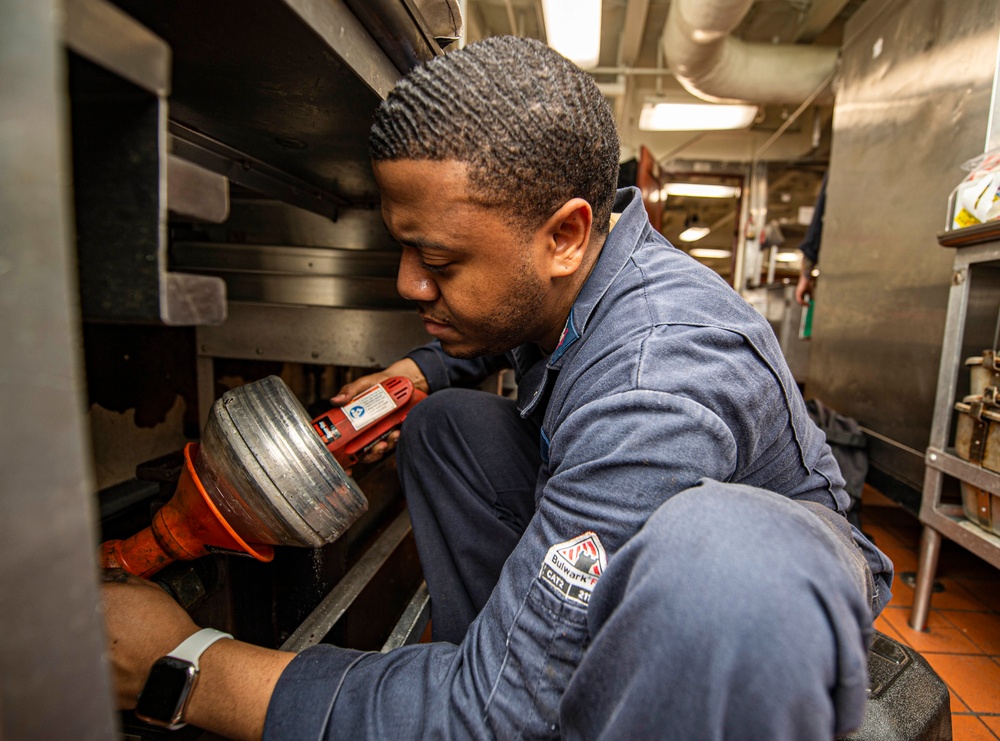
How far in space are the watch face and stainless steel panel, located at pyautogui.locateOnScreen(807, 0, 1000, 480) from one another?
2086 millimetres

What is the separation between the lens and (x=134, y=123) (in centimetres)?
34

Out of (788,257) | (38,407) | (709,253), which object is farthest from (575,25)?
(709,253)

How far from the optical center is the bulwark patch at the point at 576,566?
51 centimetres

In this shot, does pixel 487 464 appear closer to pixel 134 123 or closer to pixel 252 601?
pixel 252 601

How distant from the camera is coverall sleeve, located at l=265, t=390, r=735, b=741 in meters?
0.50

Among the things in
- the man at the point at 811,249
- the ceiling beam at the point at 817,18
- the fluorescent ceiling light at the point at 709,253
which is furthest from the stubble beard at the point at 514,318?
the fluorescent ceiling light at the point at 709,253

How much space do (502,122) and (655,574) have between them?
519 mm

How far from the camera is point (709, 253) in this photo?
10.4 meters

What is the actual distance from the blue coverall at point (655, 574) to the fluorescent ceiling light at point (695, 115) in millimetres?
3323

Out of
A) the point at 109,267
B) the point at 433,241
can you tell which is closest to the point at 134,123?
the point at 109,267

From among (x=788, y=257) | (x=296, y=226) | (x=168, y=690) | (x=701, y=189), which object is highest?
(x=701, y=189)

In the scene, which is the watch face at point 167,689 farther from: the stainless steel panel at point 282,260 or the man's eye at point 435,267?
the stainless steel panel at point 282,260

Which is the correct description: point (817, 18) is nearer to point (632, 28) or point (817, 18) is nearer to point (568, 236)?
point (632, 28)

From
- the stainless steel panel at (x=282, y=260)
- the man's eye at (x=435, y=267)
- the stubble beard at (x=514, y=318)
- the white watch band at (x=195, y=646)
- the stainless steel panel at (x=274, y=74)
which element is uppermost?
the stainless steel panel at (x=274, y=74)
